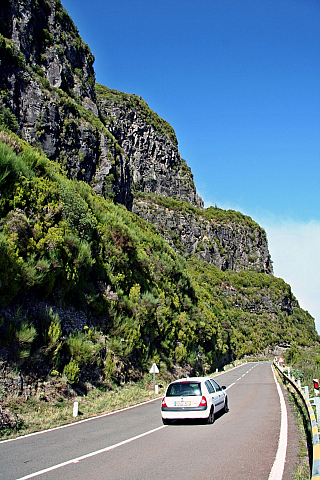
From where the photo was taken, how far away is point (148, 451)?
7.05m

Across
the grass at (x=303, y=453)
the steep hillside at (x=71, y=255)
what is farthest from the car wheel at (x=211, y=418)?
the steep hillside at (x=71, y=255)

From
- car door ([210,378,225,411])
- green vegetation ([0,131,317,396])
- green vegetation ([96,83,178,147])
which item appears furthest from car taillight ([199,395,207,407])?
green vegetation ([96,83,178,147])

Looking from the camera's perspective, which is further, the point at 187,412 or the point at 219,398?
the point at 219,398

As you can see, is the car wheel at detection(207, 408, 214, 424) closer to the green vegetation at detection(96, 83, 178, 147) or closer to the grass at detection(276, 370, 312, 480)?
the grass at detection(276, 370, 312, 480)

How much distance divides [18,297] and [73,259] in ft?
10.4

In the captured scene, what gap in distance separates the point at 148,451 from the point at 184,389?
3211 millimetres

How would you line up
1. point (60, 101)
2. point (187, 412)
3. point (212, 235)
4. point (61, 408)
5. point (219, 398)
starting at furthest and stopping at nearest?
1. point (212, 235)
2. point (60, 101)
3. point (61, 408)
4. point (219, 398)
5. point (187, 412)

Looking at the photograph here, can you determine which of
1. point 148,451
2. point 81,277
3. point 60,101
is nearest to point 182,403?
point 148,451

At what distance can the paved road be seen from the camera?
5.63 m

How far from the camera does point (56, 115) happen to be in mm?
46688

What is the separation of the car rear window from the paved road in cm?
84

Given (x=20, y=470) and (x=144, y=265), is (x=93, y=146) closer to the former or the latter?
(x=144, y=265)

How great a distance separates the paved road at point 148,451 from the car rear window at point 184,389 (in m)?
0.84

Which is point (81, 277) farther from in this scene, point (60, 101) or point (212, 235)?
point (212, 235)
